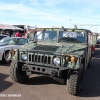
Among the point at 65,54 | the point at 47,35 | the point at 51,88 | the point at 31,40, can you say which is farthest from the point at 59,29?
the point at 51,88

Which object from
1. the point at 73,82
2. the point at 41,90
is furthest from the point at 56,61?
the point at 41,90

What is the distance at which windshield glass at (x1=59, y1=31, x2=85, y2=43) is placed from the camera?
5434mm

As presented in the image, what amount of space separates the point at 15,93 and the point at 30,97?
460 mm

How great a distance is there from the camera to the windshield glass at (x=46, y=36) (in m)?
5.74

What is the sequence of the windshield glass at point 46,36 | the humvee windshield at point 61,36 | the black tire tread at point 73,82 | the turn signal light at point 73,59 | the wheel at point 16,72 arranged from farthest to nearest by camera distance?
the windshield glass at point 46,36, the humvee windshield at point 61,36, the wheel at point 16,72, the black tire tread at point 73,82, the turn signal light at point 73,59

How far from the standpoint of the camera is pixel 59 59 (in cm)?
441

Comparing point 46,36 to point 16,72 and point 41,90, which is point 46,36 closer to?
point 16,72

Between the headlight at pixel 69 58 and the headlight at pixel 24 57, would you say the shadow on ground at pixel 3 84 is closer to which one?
the headlight at pixel 24 57

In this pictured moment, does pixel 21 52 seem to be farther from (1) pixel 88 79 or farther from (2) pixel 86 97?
(1) pixel 88 79

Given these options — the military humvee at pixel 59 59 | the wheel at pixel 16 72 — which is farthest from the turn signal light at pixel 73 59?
the wheel at pixel 16 72

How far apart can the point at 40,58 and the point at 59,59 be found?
52 cm

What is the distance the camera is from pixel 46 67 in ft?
14.7

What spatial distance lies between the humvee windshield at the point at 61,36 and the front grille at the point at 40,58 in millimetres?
1285

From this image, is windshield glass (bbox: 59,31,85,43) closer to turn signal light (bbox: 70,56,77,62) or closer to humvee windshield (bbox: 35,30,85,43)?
humvee windshield (bbox: 35,30,85,43)
